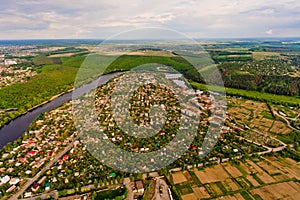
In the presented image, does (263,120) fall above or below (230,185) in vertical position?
above

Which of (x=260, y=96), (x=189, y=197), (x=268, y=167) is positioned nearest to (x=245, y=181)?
(x=268, y=167)

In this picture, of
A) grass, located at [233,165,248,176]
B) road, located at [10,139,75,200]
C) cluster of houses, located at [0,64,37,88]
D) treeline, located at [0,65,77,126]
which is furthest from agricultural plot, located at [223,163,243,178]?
cluster of houses, located at [0,64,37,88]

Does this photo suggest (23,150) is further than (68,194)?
Yes

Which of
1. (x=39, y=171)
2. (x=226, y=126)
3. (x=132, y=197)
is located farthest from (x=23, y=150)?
(x=226, y=126)

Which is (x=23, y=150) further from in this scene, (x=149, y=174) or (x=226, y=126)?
(x=226, y=126)

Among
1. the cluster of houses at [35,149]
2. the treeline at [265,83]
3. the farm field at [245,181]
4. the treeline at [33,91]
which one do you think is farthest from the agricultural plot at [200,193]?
the treeline at [265,83]

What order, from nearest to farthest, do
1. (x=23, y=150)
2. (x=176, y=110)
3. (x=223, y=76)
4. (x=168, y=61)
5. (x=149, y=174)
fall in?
(x=149, y=174) < (x=23, y=150) < (x=176, y=110) < (x=223, y=76) < (x=168, y=61)

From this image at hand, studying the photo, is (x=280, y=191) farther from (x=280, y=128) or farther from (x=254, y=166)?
(x=280, y=128)

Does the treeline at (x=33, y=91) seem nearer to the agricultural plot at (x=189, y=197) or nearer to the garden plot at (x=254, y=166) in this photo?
the agricultural plot at (x=189, y=197)

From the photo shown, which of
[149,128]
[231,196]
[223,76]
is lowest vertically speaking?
[231,196]
